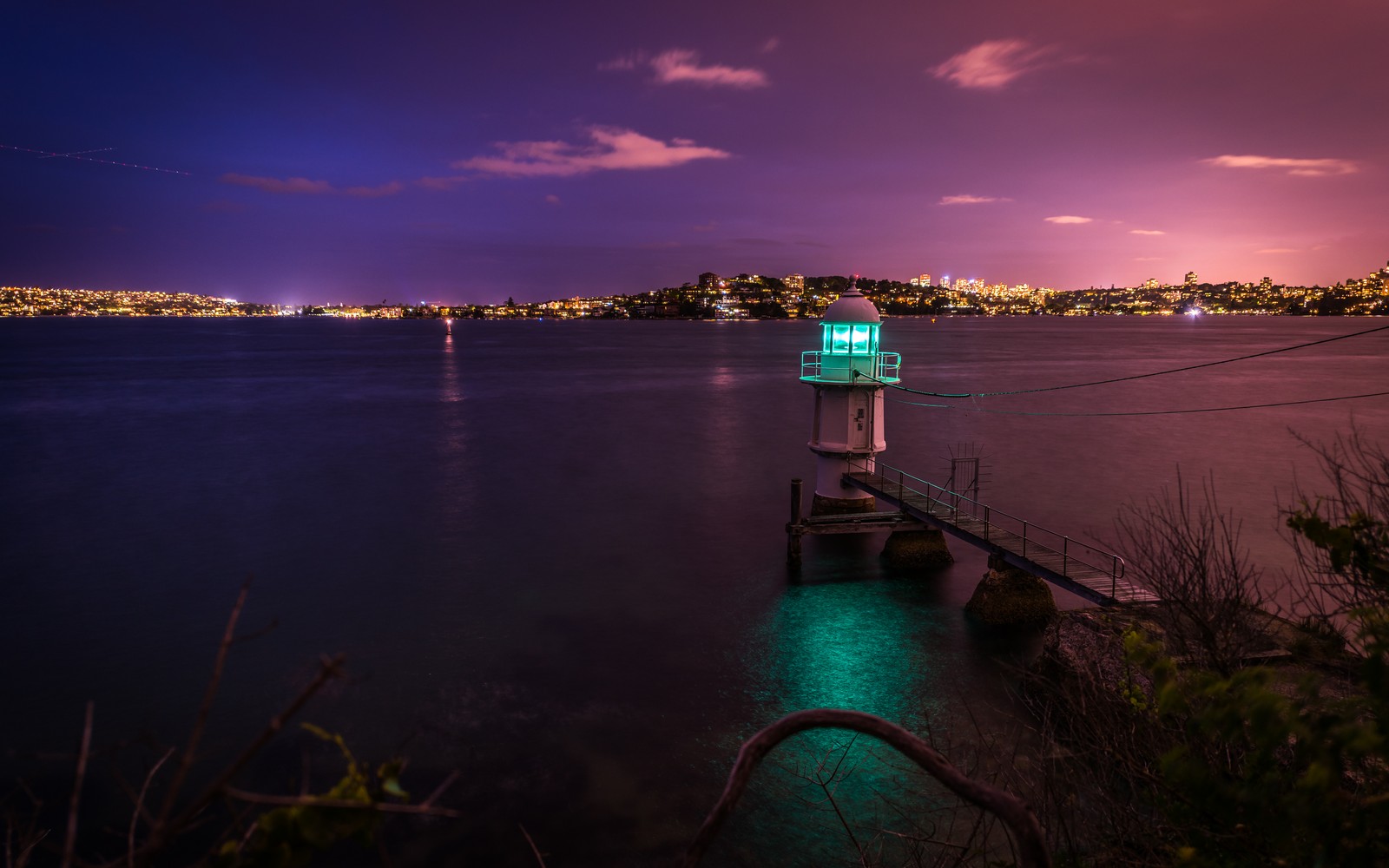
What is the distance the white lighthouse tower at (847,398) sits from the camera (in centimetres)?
2506

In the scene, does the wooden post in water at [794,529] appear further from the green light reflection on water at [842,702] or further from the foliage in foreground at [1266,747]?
the foliage in foreground at [1266,747]

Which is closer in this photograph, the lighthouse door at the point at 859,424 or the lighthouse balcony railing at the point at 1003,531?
Answer: the lighthouse balcony railing at the point at 1003,531

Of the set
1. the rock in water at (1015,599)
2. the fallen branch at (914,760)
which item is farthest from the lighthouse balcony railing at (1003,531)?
the fallen branch at (914,760)

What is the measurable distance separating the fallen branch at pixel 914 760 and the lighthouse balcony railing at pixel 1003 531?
1317cm

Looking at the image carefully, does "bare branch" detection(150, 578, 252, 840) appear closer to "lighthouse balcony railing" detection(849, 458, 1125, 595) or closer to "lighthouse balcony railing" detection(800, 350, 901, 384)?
"lighthouse balcony railing" detection(849, 458, 1125, 595)

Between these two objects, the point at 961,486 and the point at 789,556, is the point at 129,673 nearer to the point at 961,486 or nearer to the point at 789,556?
the point at 789,556

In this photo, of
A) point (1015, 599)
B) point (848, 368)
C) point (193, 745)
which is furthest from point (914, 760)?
point (848, 368)

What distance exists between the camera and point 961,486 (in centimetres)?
3378

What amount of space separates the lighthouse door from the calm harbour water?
367 cm

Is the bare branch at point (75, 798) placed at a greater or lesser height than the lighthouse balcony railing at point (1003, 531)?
greater

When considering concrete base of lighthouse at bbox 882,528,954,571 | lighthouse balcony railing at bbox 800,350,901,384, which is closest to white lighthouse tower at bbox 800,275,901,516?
lighthouse balcony railing at bbox 800,350,901,384

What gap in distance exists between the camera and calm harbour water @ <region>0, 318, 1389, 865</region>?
14922 mm

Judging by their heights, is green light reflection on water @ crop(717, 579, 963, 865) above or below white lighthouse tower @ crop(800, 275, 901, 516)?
below

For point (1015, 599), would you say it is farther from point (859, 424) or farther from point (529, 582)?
point (529, 582)
